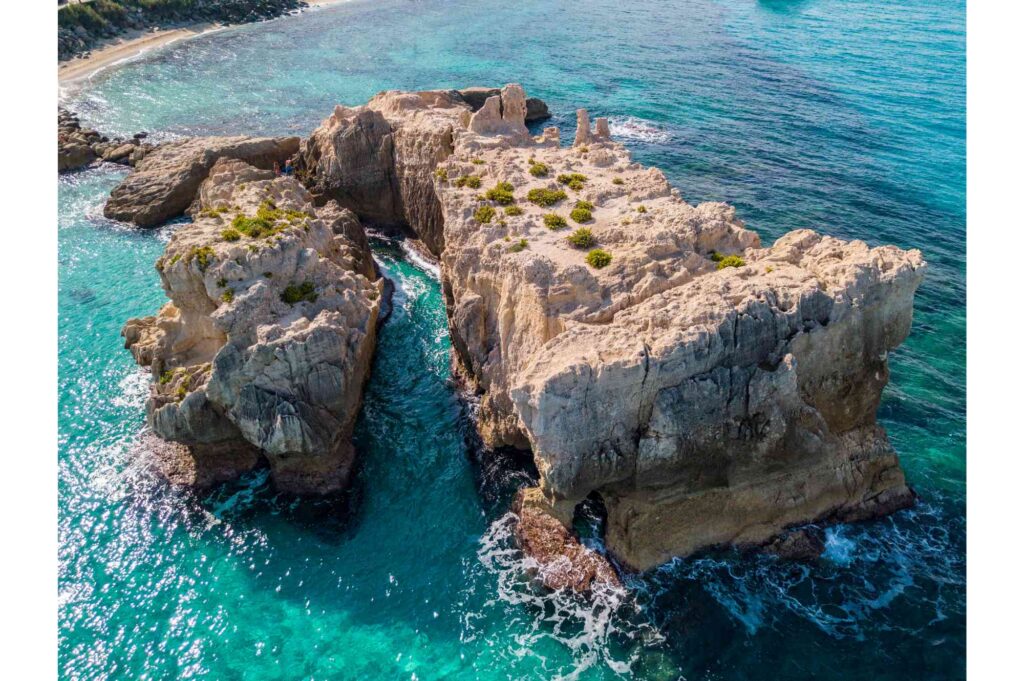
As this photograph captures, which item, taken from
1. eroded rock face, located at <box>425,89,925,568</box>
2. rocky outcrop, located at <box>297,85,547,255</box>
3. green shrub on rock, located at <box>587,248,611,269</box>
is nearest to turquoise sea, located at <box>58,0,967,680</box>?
eroded rock face, located at <box>425,89,925,568</box>

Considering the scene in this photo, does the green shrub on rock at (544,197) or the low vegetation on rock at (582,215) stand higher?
the green shrub on rock at (544,197)

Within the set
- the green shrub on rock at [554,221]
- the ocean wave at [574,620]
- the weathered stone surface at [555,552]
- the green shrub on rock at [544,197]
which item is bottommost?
the ocean wave at [574,620]

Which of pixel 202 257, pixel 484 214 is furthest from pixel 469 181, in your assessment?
pixel 202 257

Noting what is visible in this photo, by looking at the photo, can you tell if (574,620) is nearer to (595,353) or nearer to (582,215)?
(595,353)

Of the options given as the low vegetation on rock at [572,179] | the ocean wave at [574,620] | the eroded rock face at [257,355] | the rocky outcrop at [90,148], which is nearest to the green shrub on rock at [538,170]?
the low vegetation on rock at [572,179]

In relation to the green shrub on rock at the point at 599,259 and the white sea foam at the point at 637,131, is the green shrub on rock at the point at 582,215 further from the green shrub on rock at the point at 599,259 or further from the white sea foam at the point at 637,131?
the white sea foam at the point at 637,131

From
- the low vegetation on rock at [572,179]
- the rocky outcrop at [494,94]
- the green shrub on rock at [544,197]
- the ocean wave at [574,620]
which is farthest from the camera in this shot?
the rocky outcrop at [494,94]

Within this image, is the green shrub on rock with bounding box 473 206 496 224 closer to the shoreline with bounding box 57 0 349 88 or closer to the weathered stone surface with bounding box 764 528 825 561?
the weathered stone surface with bounding box 764 528 825 561
